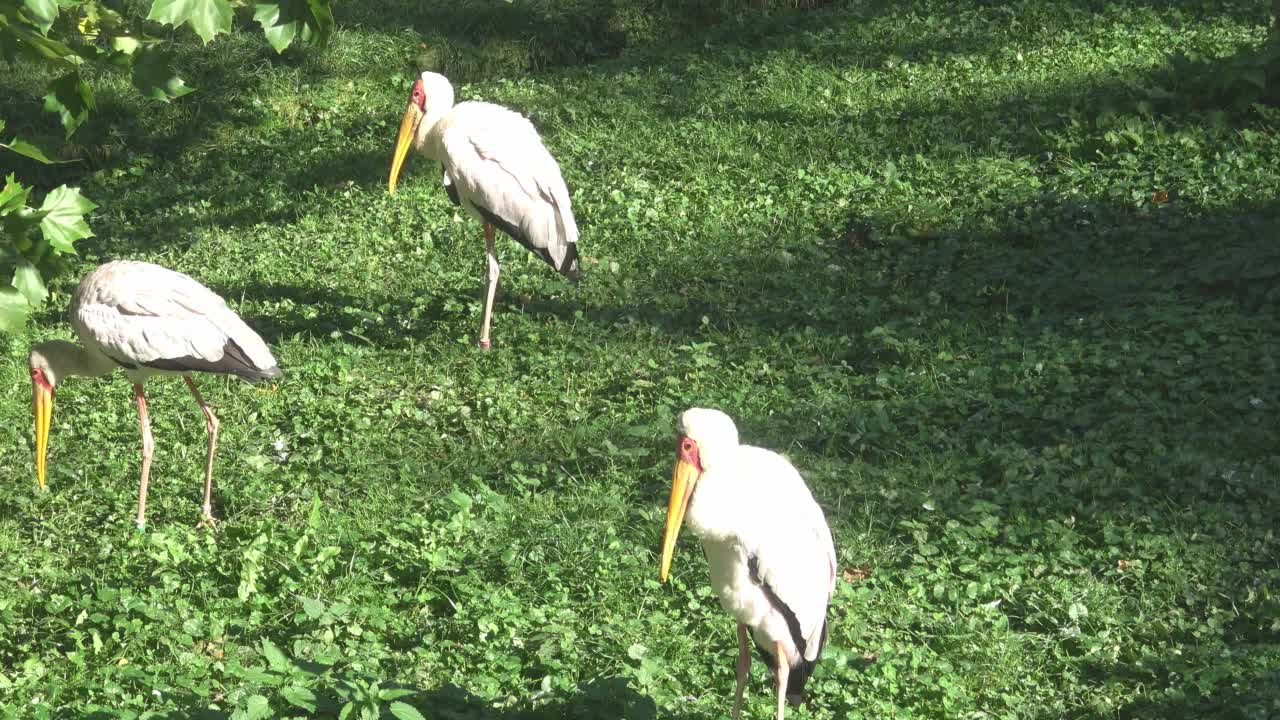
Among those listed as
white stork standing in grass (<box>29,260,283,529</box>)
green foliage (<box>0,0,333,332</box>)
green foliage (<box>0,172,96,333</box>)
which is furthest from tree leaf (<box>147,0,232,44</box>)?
white stork standing in grass (<box>29,260,283,529</box>)

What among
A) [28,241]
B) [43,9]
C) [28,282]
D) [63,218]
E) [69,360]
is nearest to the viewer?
[43,9]

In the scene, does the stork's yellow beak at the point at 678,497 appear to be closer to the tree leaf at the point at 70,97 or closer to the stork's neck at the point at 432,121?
the tree leaf at the point at 70,97

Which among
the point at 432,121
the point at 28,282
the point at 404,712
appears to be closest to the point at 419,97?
the point at 432,121

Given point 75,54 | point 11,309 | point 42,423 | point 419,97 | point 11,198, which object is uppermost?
point 75,54

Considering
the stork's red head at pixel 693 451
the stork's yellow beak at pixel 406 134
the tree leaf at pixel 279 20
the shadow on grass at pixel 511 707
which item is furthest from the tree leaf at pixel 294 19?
the stork's yellow beak at pixel 406 134

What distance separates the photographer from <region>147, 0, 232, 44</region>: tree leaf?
7.54 feet

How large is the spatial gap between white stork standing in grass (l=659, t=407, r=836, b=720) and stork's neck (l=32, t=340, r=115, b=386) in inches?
105

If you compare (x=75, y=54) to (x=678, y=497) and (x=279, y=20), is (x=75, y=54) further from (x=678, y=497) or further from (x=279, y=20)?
(x=678, y=497)

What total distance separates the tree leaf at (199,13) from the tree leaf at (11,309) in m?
0.84

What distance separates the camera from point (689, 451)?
3436 millimetres

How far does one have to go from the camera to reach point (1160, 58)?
8.13 metres

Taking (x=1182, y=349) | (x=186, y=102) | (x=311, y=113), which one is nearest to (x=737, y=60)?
(x=311, y=113)

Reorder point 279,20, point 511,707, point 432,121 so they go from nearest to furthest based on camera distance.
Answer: point 279,20
point 511,707
point 432,121

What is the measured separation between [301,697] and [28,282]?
110 centimetres
